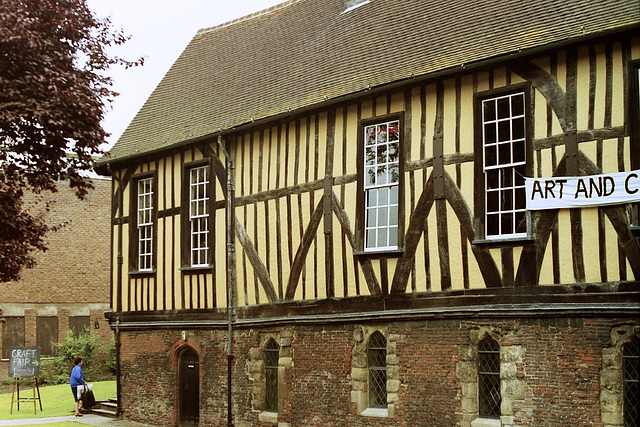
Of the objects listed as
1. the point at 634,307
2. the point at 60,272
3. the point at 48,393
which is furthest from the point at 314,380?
the point at 60,272

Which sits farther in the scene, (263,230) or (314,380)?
(263,230)

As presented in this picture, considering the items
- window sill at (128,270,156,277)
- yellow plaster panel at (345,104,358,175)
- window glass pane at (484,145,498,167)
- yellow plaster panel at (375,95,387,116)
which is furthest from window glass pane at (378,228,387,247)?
window sill at (128,270,156,277)

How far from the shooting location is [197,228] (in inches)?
736

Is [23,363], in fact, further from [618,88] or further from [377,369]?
[618,88]

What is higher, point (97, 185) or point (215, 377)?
point (97, 185)

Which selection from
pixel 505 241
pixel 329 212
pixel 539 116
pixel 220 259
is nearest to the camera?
pixel 539 116

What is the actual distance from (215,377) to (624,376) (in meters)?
9.10

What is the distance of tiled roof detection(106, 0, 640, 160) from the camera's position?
42.2 feet

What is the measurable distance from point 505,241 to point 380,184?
2.83 metres

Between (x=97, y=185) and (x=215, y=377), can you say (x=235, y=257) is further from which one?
(x=97, y=185)

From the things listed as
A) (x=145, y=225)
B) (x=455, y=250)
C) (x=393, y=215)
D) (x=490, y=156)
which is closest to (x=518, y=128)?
(x=490, y=156)

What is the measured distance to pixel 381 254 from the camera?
14.2 m

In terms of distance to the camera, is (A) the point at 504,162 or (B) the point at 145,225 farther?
(B) the point at 145,225

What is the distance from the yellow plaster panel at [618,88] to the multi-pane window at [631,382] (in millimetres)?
2905
